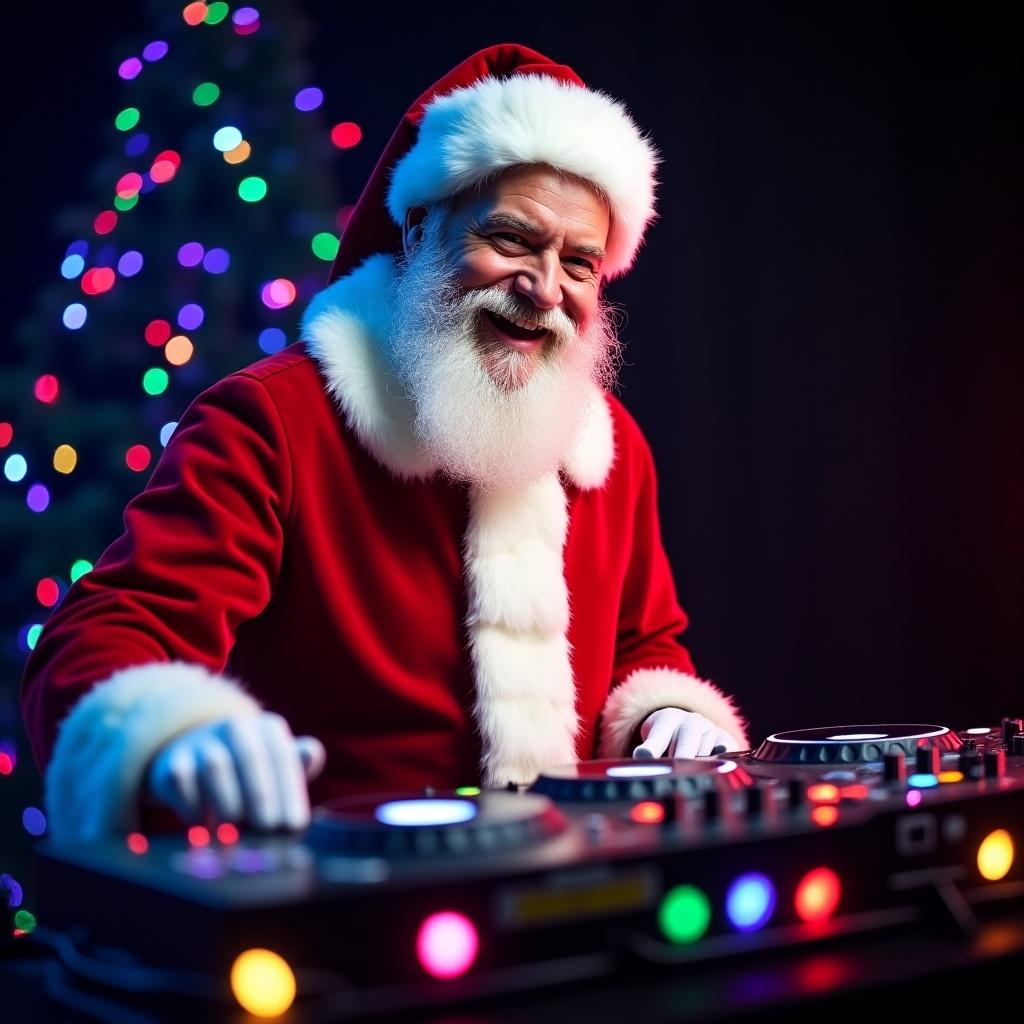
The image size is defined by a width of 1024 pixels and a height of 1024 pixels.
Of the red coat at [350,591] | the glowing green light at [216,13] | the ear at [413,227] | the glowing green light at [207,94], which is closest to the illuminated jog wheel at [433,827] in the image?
the red coat at [350,591]

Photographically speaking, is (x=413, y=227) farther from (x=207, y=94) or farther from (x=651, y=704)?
(x=207, y=94)

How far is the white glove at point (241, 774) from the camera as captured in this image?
2.50ft

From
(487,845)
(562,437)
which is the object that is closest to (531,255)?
(562,437)

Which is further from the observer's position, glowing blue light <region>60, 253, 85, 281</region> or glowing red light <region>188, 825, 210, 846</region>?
glowing blue light <region>60, 253, 85, 281</region>

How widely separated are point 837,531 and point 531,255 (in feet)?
7.00

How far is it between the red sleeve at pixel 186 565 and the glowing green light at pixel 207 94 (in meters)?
1.81

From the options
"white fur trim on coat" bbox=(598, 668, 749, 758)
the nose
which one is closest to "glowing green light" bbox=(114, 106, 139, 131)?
the nose

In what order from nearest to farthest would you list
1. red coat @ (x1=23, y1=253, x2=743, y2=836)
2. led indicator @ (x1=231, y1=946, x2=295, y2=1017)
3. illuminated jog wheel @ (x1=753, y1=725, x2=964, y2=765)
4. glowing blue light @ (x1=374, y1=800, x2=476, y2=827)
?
led indicator @ (x1=231, y1=946, x2=295, y2=1017), glowing blue light @ (x1=374, y1=800, x2=476, y2=827), illuminated jog wheel @ (x1=753, y1=725, x2=964, y2=765), red coat @ (x1=23, y1=253, x2=743, y2=836)

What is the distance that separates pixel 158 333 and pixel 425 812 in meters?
2.45

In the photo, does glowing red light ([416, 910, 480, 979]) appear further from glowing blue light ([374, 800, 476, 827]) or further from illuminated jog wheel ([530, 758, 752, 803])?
illuminated jog wheel ([530, 758, 752, 803])

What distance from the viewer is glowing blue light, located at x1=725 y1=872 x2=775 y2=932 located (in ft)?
2.42

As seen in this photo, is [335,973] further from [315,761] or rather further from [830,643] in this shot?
[830,643]

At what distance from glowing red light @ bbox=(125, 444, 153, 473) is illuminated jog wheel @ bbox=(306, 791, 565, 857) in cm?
230

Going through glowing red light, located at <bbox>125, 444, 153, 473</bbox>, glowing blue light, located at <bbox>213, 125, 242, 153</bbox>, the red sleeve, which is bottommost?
the red sleeve
